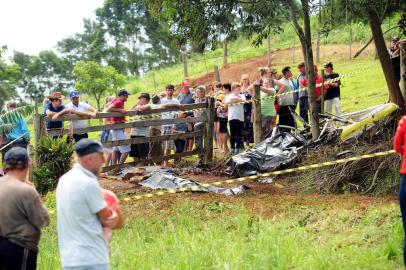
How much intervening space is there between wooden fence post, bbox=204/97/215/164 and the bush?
134 inches

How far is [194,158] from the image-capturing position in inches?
534

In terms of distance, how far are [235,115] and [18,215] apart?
8.16m

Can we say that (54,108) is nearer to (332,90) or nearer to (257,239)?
(257,239)

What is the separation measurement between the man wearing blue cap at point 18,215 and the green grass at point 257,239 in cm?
128

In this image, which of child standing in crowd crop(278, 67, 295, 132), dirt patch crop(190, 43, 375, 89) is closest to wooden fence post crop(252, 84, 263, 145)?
child standing in crowd crop(278, 67, 295, 132)

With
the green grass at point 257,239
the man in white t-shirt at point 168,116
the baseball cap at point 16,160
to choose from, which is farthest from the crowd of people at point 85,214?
the man in white t-shirt at point 168,116

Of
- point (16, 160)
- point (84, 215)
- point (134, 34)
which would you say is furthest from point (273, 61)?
point (84, 215)

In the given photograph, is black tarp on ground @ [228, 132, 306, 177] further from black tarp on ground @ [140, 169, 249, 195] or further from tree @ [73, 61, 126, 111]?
tree @ [73, 61, 126, 111]

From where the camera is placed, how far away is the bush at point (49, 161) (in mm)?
10258

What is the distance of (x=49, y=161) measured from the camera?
405 inches

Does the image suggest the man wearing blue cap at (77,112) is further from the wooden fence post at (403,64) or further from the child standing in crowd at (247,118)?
the wooden fence post at (403,64)

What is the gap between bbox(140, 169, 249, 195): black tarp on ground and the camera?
954 cm

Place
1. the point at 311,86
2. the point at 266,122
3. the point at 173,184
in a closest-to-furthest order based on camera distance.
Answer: the point at 173,184, the point at 311,86, the point at 266,122

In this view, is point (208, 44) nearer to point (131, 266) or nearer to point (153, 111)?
point (153, 111)
